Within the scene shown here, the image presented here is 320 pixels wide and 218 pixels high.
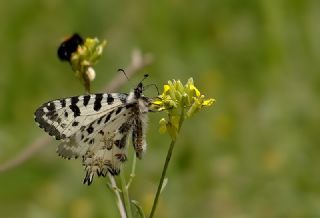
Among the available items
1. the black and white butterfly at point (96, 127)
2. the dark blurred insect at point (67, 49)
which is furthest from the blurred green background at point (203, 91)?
the black and white butterfly at point (96, 127)

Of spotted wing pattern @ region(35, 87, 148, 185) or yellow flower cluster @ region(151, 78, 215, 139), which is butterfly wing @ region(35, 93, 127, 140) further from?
yellow flower cluster @ region(151, 78, 215, 139)

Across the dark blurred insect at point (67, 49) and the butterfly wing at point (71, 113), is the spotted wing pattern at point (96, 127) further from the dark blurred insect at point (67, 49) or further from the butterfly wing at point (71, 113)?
the dark blurred insect at point (67, 49)

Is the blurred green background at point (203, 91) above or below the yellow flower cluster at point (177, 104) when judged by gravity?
above

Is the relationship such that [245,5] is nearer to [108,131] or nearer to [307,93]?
[307,93]

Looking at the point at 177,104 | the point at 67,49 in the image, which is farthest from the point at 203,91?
the point at 177,104

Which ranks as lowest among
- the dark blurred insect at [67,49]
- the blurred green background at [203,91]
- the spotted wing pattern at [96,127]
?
the spotted wing pattern at [96,127]

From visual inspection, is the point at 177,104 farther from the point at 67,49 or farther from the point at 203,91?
the point at 203,91

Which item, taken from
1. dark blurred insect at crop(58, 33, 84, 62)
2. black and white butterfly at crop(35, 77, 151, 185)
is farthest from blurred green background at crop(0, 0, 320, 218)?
black and white butterfly at crop(35, 77, 151, 185)
